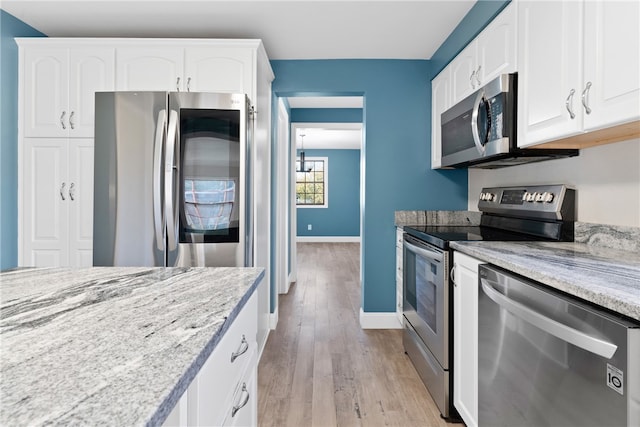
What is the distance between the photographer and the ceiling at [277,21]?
224 centimetres

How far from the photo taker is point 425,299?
2084 mm

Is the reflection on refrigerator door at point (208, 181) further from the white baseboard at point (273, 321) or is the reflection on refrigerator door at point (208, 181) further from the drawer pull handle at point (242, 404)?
the drawer pull handle at point (242, 404)

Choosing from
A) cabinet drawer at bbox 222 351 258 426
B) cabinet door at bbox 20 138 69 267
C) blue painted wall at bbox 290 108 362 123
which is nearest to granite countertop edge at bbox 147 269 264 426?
cabinet drawer at bbox 222 351 258 426

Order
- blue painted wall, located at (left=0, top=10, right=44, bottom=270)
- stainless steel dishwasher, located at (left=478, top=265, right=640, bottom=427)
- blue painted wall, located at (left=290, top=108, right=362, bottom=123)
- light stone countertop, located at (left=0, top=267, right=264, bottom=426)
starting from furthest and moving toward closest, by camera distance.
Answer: blue painted wall, located at (left=290, top=108, right=362, bottom=123)
blue painted wall, located at (left=0, top=10, right=44, bottom=270)
stainless steel dishwasher, located at (left=478, top=265, right=640, bottom=427)
light stone countertop, located at (left=0, top=267, right=264, bottom=426)

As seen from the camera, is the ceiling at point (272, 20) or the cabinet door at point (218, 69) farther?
the cabinet door at point (218, 69)

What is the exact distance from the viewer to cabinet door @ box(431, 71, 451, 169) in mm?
2686

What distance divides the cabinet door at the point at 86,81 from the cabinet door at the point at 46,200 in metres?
0.17

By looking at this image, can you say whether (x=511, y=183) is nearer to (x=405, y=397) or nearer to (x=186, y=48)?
(x=405, y=397)

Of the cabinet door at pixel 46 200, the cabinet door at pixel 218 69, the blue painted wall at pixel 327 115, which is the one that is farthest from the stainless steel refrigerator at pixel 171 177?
the blue painted wall at pixel 327 115

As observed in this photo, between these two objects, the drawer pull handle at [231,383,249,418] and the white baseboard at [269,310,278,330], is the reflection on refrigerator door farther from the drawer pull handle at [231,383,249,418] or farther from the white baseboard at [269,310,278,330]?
the drawer pull handle at [231,383,249,418]

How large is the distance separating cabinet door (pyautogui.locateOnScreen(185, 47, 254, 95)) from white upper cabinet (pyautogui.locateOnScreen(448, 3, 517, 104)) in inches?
57.9

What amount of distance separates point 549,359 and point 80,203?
280 cm

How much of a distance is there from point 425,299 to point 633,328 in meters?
1.35

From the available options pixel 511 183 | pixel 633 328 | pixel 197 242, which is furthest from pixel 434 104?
pixel 633 328
